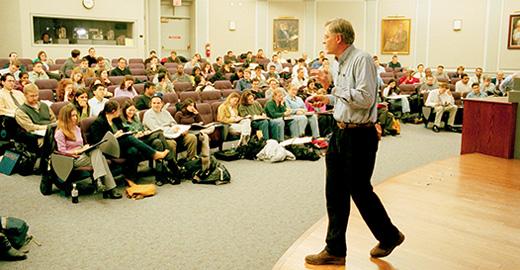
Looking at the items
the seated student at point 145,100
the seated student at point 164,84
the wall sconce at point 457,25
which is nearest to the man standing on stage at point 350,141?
the seated student at point 145,100

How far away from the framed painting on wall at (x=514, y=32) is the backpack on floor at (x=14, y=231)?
15.8m

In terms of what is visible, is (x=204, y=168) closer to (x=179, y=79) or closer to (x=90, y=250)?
(x=90, y=250)

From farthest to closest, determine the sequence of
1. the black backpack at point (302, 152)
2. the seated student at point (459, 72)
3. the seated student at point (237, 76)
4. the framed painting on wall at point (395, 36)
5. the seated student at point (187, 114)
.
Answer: the framed painting on wall at point (395, 36) → the seated student at point (459, 72) → the seated student at point (237, 76) → the black backpack at point (302, 152) → the seated student at point (187, 114)

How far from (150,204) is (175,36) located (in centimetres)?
1273

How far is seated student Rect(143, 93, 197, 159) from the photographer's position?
22.7ft

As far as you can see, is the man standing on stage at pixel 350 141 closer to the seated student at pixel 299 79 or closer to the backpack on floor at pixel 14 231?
the backpack on floor at pixel 14 231

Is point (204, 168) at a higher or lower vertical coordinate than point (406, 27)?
lower

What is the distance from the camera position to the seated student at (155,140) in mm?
6420

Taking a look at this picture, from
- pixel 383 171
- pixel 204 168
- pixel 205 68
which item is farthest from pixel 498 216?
pixel 205 68

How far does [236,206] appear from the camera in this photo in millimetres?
5484

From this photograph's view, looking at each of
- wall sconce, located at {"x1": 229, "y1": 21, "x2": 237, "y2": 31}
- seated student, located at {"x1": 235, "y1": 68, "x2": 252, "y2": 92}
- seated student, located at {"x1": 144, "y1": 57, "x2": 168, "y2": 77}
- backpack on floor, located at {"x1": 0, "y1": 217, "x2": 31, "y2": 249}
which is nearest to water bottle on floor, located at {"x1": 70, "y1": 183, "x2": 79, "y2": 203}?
backpack on floor, located at {"x1": 0, "y1": 217, "x2": 31, "y2": 249}

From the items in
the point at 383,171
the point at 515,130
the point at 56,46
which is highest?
the point at 56,46

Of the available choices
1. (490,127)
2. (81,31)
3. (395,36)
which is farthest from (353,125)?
(395,36)

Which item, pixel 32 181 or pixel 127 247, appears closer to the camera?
pixel 127 247
